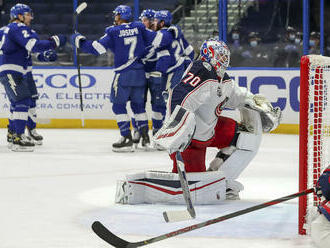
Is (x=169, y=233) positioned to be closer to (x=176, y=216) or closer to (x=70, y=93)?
(x=176, y=216)

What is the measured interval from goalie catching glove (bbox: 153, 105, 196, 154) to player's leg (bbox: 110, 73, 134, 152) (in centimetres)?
321

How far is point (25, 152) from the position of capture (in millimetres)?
7191

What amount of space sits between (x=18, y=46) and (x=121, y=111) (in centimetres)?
111

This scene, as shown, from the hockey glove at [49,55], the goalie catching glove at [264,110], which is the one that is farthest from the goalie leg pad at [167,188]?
the hockey glove at [49,55]

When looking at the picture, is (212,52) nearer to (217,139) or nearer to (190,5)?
(217,139)

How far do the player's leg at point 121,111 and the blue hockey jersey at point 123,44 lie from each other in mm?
150

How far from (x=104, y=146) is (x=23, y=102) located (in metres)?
0.98

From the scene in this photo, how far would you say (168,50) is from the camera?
760 centimetres

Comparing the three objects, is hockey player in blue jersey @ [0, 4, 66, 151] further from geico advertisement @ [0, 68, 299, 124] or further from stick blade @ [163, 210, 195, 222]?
stick blade @ [163, 210, 195, 222]

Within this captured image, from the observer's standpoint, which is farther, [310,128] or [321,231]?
[310,128]

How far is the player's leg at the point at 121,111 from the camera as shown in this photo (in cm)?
708

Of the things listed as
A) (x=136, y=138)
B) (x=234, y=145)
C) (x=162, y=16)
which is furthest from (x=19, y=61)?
(x=234, y=145)

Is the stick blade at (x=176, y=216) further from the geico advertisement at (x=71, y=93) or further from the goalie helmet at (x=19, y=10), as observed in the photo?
the geico advertisement at (x=71, y=93)

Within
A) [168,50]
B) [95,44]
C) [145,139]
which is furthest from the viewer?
[168,50]
